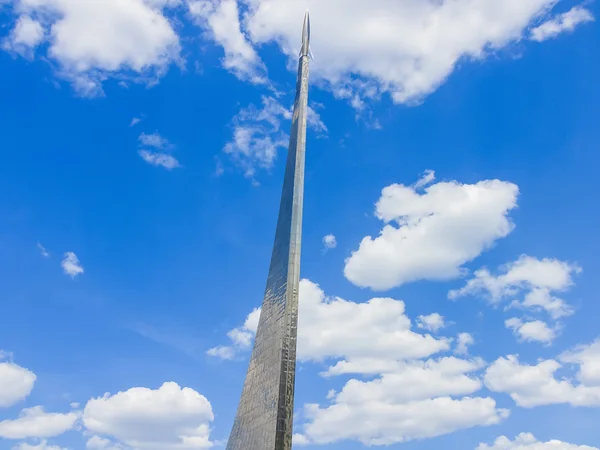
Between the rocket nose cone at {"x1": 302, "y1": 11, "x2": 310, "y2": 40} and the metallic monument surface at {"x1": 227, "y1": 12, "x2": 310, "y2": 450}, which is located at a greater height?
the rocket nose cone at {"x1": 302, "y1": 11, "x2": 310, "y2": 40}

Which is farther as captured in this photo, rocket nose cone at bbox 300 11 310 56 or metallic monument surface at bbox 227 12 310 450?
rocket nose cone at bbox 300 11 310 56

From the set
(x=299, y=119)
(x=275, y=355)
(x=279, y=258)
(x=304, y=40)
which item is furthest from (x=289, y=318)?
(x=304, y=40)

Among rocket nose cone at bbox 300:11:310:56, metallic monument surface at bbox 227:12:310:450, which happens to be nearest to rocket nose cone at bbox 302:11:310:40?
→ rocket nose cone at bbox 300:11:310:56

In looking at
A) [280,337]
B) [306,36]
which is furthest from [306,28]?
[280,337]

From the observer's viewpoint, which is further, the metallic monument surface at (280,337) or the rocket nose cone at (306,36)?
the rocket nose cone at (306,36)

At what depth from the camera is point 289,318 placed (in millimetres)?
28672

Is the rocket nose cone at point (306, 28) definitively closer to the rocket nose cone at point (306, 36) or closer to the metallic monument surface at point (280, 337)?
the rocket nose cone at point (306, 36)

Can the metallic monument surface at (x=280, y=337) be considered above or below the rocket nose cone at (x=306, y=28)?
below

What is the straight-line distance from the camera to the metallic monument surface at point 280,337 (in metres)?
27.1

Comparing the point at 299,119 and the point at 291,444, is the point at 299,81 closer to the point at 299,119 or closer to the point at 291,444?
the point at 299,119

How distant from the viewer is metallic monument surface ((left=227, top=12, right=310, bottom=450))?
27.1 metres

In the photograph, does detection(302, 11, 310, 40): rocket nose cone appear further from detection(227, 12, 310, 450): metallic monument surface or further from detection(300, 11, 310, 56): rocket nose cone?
detection(227, 12, 310, 450): metallic monument surface

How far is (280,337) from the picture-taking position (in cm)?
2855

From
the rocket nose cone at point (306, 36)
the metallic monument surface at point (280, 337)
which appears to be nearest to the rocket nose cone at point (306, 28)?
the rocket nose cone at point (306, 36)
